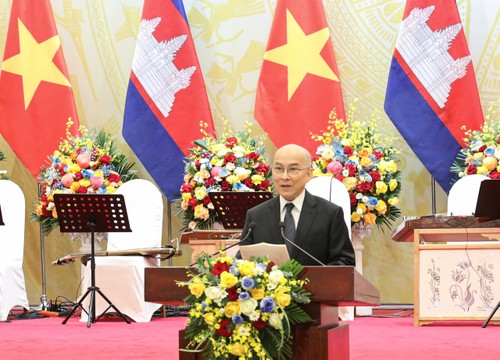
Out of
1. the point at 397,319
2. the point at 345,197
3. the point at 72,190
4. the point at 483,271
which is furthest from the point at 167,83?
the point at 483,271

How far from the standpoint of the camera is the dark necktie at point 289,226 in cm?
425

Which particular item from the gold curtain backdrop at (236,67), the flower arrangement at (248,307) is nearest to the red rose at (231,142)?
the gold curtain backdrop at (236,67)

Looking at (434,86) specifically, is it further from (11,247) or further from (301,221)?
(301,221)

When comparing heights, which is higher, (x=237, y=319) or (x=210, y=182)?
(x=210, y=182)

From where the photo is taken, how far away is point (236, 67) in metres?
10.6

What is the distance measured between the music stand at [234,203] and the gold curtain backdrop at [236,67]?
2.99 metres

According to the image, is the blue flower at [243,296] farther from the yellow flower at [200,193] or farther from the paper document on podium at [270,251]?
the yellow flower at [200,193]

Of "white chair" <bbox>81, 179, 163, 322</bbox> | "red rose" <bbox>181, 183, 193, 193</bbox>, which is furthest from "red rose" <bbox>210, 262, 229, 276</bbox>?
"red rose" <bbox>181, 183, 193, 193</bbox>

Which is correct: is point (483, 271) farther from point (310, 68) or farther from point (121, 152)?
point (121, 152)

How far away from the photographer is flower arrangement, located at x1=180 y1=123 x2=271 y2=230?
358 inches

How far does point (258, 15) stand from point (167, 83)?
1324 millimetres

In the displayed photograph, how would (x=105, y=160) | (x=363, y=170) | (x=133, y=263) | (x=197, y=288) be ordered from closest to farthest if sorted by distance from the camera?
(x=197, y=288) → (x=133, y=263) → (x=363, y=170) → (x=105, y=160)

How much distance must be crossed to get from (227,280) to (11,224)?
5880mm

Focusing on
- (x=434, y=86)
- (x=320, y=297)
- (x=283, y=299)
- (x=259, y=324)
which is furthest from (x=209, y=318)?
(x=434, y=86)
